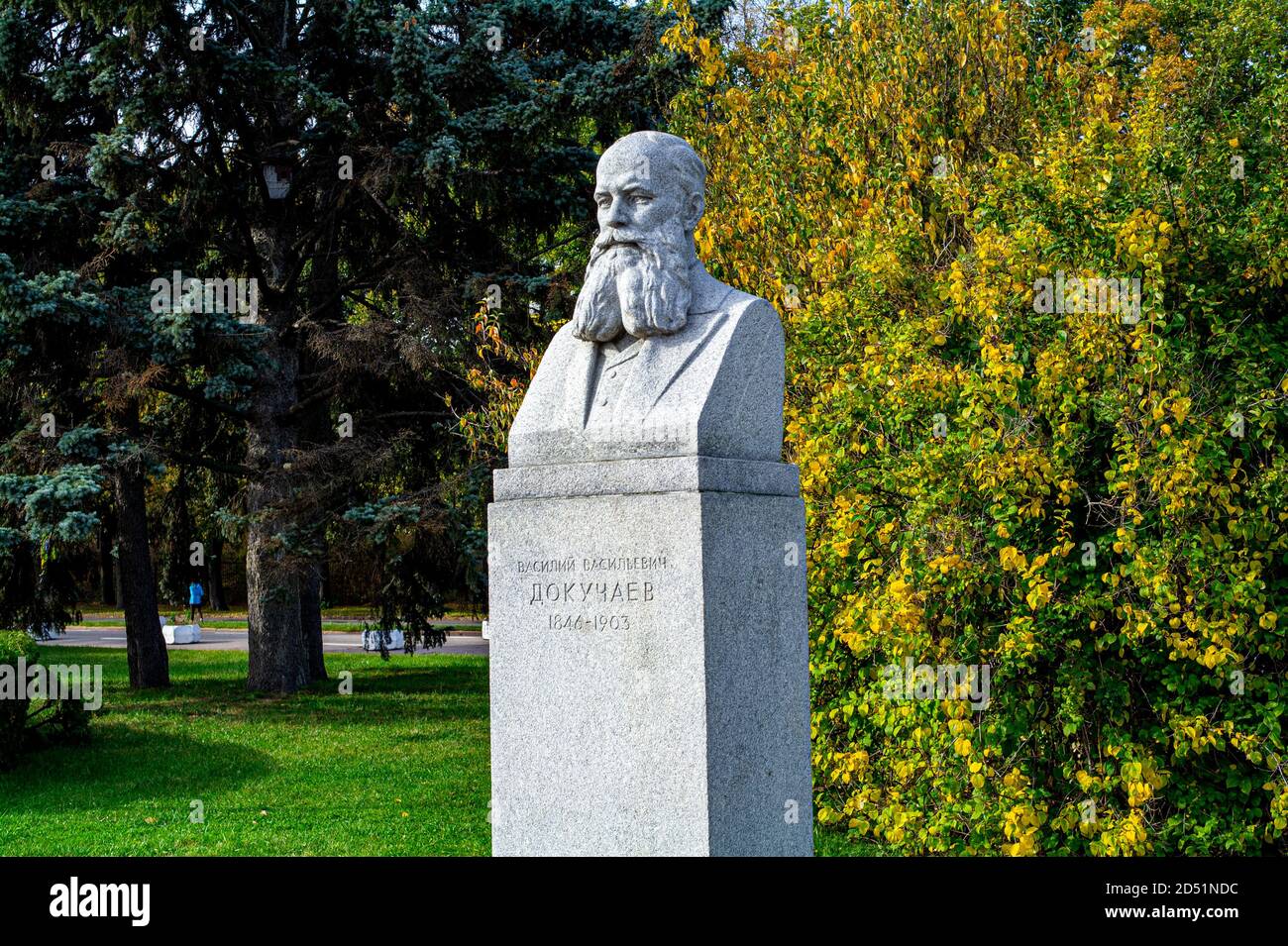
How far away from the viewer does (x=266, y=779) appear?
12352mm

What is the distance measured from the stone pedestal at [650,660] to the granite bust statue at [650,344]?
0.44 feet

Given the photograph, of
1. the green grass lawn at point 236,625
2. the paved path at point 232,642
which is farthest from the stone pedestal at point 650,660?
the green grass lawn at point 236,625

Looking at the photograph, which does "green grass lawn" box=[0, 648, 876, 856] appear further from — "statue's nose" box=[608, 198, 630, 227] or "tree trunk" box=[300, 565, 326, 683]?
"statue's nose" box=[608, 198, 630, 227]

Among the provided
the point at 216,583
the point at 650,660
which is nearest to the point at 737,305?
the point at 650,660

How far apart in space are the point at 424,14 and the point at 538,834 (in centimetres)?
1214

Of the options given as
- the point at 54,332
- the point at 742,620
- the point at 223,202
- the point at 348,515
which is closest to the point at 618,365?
the point at 742,620

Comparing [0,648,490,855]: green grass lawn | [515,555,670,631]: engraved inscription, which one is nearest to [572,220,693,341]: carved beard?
[515,555,670,631]: engraved inscription

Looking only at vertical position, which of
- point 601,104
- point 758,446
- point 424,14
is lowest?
point 758,446

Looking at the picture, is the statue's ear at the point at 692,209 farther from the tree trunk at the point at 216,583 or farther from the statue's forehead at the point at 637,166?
the tree trunk at the point at 216,583

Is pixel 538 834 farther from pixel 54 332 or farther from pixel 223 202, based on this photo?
pixel 223 202

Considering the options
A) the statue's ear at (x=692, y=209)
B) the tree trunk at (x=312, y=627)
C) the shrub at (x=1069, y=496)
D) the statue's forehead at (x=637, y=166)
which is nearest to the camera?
the statue's forehead at (x=637, y=166)

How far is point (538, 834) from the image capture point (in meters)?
5.09

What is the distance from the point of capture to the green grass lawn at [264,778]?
10.0 m

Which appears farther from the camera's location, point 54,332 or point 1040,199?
point 54,332
